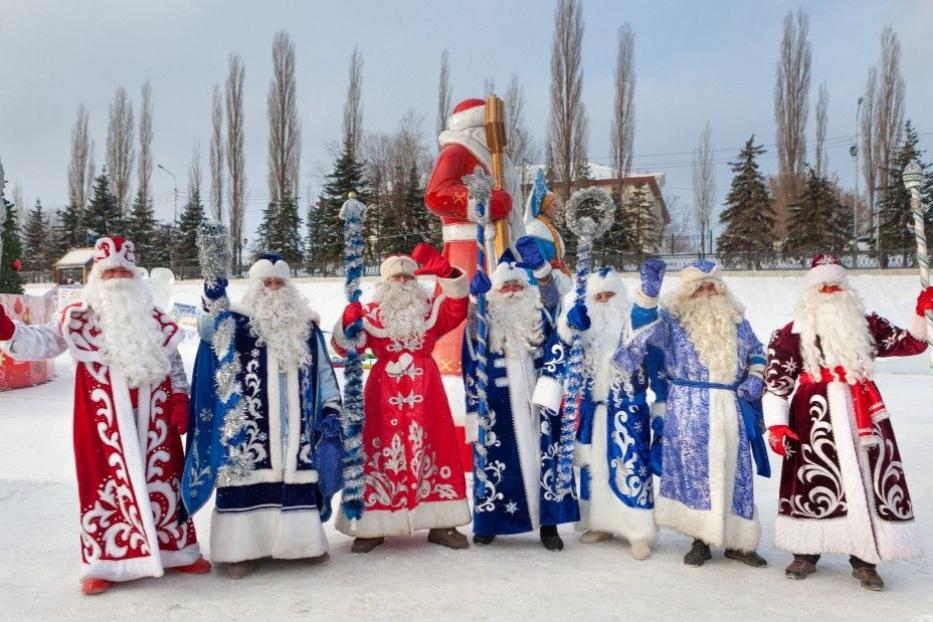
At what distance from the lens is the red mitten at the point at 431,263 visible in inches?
146

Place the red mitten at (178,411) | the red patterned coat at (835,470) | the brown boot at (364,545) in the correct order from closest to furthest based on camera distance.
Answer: the red patterned coat at (835,470)
the red mitten at (178,411)
the brown boot at (364,545)

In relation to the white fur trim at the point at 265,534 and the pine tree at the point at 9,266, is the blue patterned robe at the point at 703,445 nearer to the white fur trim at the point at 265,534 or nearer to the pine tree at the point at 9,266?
the white fur trim at the point at 265,534

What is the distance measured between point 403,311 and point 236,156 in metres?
24.9

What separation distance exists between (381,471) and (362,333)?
728 mm

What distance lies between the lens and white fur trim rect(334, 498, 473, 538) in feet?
11.9

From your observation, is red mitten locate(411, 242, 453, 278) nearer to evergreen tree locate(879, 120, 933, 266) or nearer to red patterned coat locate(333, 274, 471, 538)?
red patterned coat locate(333, 274, 471, 538)

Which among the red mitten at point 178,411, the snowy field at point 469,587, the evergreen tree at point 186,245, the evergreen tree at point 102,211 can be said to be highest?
the evergreen tree at point 102,211

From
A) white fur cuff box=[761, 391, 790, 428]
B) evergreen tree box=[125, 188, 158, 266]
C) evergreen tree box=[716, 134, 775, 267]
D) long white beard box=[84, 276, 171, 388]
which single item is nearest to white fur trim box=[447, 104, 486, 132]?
long white beard box=[84, 276, 171, 388]

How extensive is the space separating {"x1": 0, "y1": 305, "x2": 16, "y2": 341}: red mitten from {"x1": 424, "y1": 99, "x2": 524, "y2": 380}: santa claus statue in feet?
8.82

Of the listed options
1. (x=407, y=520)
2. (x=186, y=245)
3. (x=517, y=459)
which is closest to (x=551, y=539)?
(x=517, y=459)

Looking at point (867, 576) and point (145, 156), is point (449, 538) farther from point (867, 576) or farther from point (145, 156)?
point (145, 156)

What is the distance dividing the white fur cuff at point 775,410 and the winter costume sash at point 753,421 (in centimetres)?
9

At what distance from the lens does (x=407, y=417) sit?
370 cm

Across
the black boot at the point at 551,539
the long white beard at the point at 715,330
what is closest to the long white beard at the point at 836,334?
the long white beard at the point at 715,330
